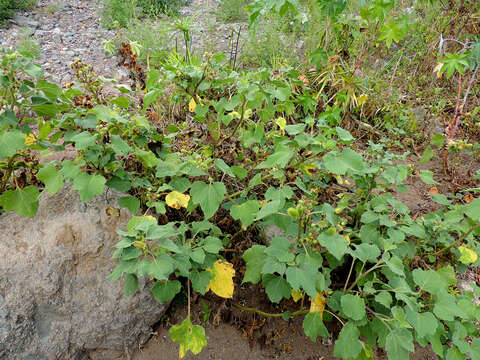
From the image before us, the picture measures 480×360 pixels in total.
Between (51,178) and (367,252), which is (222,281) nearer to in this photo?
(367,252)

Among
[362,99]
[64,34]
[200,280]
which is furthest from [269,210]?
[64,34]

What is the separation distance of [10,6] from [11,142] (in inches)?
172

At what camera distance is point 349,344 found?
1328 mm

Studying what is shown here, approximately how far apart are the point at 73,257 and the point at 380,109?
2892 mm

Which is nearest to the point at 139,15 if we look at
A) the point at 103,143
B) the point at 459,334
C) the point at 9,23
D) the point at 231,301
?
the point at 9,23

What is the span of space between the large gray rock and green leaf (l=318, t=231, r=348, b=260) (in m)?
0.96

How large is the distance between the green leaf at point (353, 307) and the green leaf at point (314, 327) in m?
0.17

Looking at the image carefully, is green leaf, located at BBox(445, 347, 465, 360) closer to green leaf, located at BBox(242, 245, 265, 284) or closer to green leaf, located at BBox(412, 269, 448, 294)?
green leaf, located at BBox(412, 269, 448, 294)

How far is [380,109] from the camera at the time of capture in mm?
3145

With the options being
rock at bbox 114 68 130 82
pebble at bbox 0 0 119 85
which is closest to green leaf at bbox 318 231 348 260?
rock at bbox 114 68 130 82

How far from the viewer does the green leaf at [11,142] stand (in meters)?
1.31

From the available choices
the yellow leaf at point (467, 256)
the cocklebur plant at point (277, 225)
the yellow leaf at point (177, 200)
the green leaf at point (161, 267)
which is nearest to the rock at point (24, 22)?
the cocklebur plant at point (277, 225)

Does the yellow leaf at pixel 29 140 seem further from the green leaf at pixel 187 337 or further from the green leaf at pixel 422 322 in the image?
the green leaf at pixel 422 322

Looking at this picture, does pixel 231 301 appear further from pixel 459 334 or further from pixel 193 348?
pixel 459 334
